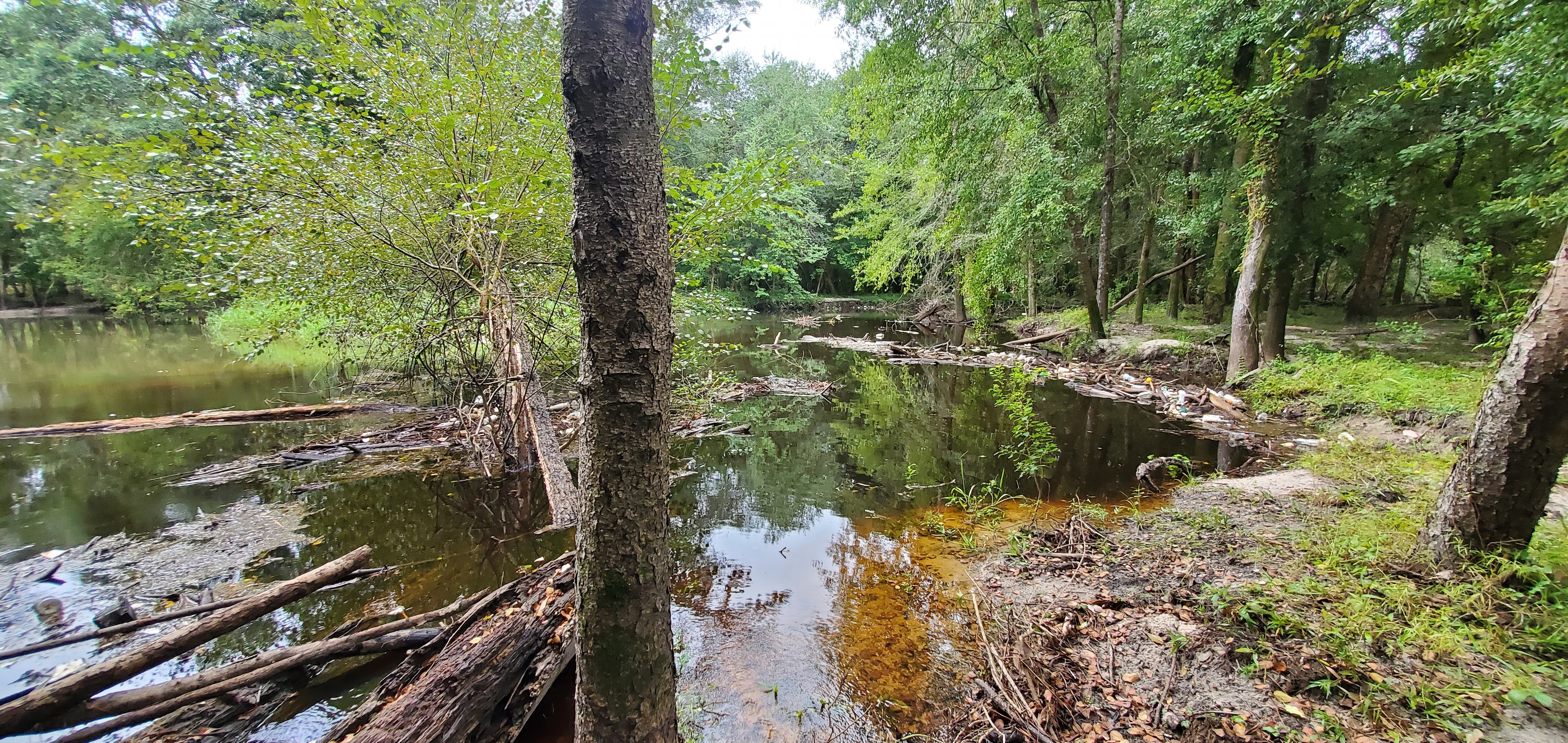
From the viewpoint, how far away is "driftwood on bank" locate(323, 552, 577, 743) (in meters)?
2.33

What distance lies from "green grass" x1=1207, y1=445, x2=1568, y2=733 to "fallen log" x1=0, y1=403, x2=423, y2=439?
11.2 meters

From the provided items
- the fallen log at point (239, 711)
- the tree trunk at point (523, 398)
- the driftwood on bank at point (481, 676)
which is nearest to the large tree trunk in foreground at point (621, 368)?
the driftwood on bank at point (481, 676)

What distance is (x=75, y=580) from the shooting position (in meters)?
4.00

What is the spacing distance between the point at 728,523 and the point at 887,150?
61.8 feet

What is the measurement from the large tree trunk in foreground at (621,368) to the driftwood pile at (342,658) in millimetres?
1145

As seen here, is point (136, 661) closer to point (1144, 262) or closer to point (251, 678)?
point (251, 678)

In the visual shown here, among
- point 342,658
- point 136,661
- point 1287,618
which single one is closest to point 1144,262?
point 1287,618

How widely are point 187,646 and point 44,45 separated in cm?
2566

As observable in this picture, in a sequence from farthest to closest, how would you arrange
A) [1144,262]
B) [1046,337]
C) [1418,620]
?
[1046,337], [1144,262], [1418,620]

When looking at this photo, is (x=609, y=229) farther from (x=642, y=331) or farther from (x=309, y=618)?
(x=309, y=618)

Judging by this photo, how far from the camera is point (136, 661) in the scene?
2.34 metres

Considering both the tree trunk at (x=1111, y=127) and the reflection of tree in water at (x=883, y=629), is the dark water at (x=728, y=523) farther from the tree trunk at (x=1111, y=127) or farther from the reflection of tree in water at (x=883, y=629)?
the tree trunk at (x=1111, y=127)

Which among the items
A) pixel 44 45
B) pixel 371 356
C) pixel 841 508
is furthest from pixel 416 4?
pixel 44 45

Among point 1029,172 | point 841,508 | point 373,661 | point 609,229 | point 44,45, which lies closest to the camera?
point 609,229
